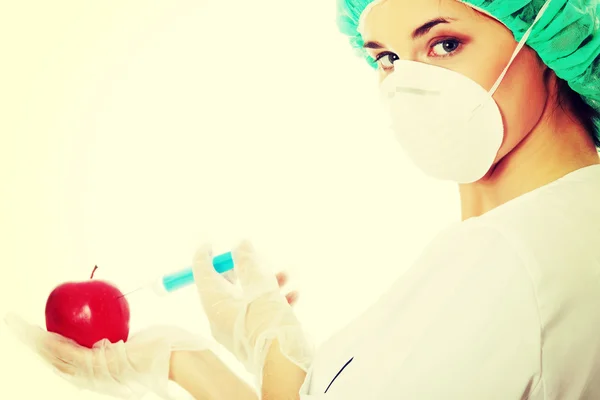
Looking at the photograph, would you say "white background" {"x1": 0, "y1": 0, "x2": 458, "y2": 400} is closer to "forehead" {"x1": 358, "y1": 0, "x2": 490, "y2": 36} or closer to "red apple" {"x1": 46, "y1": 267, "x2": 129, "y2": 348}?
"red apple" {"x1": 46, "y1": 267, "x2": 129, "y2": 348}

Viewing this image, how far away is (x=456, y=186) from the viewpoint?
1378mm

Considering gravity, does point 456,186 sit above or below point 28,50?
below

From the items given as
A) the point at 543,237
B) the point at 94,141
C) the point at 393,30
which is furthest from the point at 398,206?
the point at 94,141

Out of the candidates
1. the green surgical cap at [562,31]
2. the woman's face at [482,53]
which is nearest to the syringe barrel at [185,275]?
the woman's face at [482,53]

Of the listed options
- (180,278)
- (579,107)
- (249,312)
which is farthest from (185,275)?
(579,107)

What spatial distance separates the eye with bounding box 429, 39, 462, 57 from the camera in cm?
90

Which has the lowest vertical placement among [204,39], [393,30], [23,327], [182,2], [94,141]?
[23,327]

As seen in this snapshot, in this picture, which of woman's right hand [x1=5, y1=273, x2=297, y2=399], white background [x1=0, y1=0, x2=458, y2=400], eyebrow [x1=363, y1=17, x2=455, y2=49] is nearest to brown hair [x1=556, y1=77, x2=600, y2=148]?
eyebrow [x1=363, y1=17, x2=455, y2=49]

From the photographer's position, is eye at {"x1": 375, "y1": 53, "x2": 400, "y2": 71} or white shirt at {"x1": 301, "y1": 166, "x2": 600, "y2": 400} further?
eye at {"x1": 375, "y1": 53, "x2": 400, "y2": 71}

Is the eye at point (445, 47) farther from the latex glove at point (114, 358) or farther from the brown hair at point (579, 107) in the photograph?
the latex glove at point (114, 358)

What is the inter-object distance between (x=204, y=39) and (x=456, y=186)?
2.32 ft

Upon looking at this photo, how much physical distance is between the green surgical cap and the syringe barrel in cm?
65

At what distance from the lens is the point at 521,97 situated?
35.1 inches

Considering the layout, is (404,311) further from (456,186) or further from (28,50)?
(28,50)
